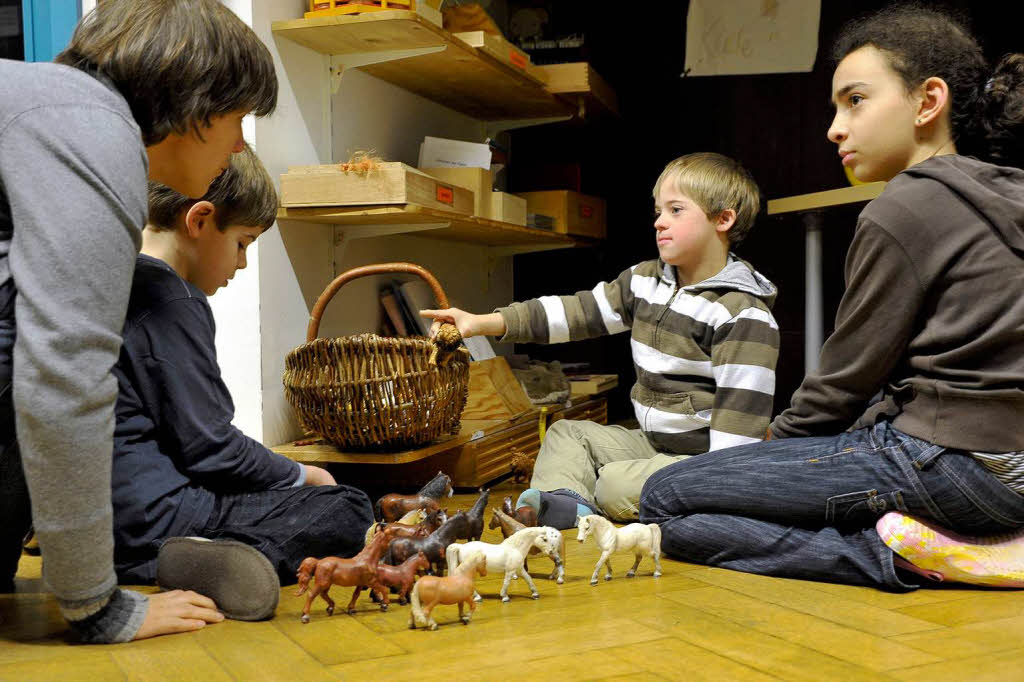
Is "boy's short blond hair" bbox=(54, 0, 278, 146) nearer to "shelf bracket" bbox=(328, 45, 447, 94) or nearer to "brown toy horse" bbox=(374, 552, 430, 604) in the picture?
"brown toy horse" bbox=(374, 552, 430, 604)

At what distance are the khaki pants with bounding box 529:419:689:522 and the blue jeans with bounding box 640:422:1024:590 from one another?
10.5 inches

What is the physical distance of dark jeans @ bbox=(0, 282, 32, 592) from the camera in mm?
1095

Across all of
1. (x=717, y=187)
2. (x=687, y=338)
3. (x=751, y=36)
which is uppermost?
(x=751, y=36)

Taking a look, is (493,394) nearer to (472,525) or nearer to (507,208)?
(507,208)

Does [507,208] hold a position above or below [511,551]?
above

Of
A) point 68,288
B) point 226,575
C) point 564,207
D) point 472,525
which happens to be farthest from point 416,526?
point 564,207

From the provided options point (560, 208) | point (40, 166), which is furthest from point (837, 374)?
point (560, 208)

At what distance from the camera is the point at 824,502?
148cm

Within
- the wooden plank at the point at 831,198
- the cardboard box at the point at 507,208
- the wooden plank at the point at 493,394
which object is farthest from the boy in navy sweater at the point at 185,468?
the wooden plank at the point at 831,198

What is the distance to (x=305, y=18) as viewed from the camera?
227 cm

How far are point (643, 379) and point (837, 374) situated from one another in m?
0.64

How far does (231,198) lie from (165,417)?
1.26 feet

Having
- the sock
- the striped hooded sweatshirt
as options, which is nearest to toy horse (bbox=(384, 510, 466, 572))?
the sock

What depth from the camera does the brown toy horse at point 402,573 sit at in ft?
4.15
